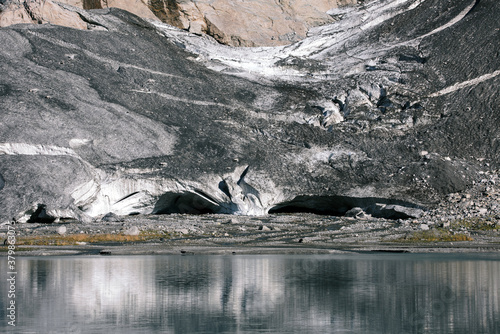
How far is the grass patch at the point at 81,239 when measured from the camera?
93.8 feet

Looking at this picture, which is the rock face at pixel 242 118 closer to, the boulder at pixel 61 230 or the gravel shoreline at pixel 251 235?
the gravel shoreline at pixel 251 235

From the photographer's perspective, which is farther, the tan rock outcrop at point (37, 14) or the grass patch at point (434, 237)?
the tan rock outcrop at point (37, 14)

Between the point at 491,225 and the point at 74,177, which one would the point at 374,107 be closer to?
the point at 491,225

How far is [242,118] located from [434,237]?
22542 millimetres

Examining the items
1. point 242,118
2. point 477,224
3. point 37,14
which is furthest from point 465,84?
point 37,14

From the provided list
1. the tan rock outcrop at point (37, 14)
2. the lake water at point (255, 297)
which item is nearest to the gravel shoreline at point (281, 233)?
the lake water at point (255, 297)

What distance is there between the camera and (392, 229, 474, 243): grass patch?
3117cm

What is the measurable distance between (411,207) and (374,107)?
542 inches

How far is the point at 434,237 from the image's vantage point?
3200cm

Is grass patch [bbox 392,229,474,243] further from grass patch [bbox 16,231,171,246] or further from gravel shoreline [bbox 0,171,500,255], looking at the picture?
grass patch [bbox 16,231,171,246]

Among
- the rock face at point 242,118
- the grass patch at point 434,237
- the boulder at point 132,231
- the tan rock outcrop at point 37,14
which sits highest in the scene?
the tan rock outcrop at point 37,14

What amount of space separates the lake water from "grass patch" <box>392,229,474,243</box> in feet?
34.6

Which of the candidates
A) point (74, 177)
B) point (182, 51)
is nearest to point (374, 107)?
point (182, 51)

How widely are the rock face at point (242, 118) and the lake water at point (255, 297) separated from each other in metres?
20.3
